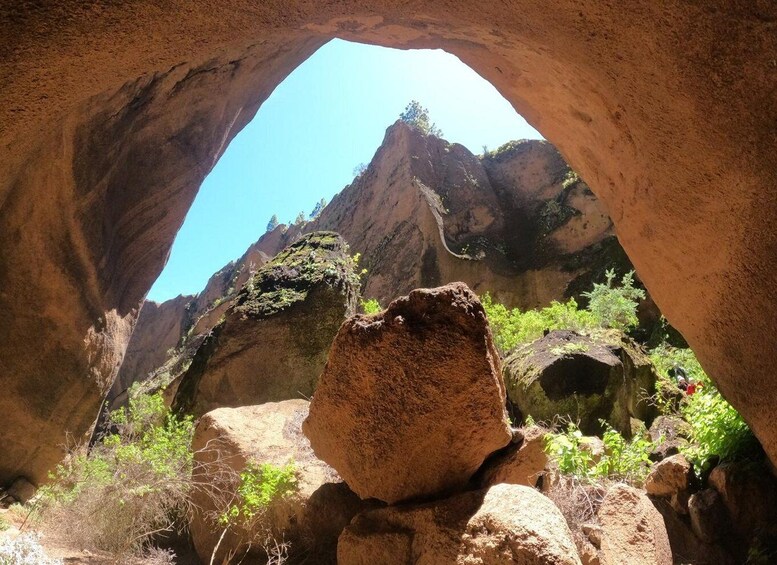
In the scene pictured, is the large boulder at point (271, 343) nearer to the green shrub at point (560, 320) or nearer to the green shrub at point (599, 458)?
the green shrub at point (560, 320)

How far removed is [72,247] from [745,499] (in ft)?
23.2

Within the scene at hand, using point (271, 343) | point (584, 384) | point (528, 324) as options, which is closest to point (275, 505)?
point (271, 343)

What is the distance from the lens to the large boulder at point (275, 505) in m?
4.78

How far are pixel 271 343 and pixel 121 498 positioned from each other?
14.2 ft

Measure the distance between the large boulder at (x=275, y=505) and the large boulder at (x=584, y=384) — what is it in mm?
3625

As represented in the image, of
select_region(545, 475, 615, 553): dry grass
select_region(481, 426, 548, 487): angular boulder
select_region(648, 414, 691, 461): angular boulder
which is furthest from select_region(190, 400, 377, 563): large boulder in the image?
select_region(648, 414, 691, 461): angular boulder

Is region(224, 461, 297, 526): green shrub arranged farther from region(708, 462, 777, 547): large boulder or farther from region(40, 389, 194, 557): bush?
region(708, 462, 777, 547): large boulder

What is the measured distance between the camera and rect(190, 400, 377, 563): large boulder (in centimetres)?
478

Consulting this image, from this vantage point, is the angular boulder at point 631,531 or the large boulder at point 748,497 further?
the large boulder at point 748,497

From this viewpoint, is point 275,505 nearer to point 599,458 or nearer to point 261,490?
point 261,490

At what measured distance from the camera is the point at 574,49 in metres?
2.82

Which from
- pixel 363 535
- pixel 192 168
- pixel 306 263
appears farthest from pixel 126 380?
pixel 363 535

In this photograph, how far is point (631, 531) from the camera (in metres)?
3.96

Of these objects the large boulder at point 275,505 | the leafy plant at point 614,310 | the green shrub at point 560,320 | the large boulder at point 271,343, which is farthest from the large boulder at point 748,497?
the leafy plant at point 614,310
